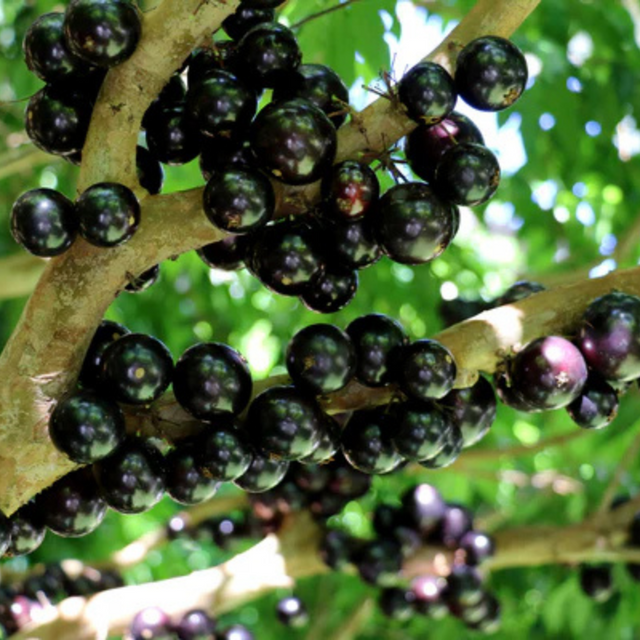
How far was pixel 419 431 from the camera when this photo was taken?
1.52 metres

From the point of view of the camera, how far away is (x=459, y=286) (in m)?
3.43

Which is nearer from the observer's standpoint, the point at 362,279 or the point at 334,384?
the point at 334,384

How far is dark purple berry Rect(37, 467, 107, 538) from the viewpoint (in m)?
1.54

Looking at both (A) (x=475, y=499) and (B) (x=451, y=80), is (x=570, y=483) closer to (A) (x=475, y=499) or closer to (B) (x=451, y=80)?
(A) (x=475, y=499)

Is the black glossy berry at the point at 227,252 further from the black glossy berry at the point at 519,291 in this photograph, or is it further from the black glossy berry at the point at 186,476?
the black glossy berry at the point at 519,291

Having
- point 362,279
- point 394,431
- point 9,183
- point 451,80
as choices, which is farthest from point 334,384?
point 9,183

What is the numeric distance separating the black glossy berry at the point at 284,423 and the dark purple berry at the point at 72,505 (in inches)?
11.7

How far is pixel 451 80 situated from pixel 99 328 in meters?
0.72

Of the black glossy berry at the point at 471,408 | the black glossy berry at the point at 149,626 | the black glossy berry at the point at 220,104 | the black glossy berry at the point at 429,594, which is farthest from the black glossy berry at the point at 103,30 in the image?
the black glossy berry at the point at 429,594

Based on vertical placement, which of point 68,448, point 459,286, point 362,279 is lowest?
point 459,286

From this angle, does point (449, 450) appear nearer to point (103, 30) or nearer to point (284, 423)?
point (284, 423)

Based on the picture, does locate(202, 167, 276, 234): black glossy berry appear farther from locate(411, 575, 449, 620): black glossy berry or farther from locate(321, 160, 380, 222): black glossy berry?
locate(411, 575, 449, 620): black glossy berry

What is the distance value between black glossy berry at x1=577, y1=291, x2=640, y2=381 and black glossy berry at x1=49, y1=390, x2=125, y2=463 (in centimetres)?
79

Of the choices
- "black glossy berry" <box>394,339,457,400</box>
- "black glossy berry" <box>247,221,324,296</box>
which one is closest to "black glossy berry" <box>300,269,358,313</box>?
"black glossy berry" <box>247,221,324,296</box>
